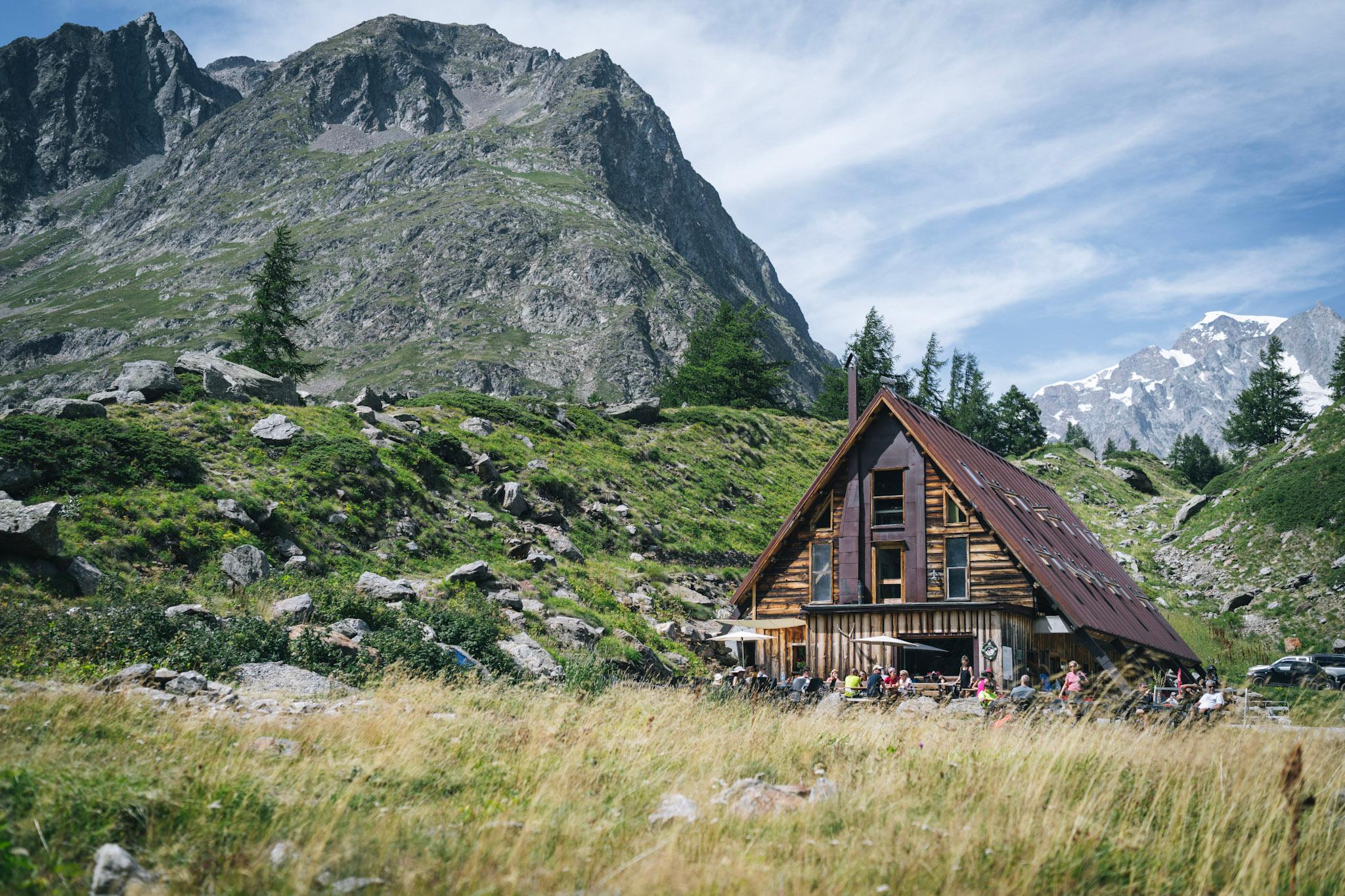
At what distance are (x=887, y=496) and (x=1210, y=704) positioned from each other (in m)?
11.2

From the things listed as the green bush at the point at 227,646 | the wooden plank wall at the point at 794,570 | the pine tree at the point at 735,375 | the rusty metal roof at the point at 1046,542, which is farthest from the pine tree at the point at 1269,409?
the green bush at the point at 227,646

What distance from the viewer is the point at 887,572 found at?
88.3ft

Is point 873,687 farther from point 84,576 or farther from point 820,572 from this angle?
point 84,576

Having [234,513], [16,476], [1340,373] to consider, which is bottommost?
[234,513]

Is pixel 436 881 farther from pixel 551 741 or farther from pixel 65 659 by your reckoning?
pixel 65 659

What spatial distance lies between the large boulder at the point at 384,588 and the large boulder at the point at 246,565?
232 centimetres

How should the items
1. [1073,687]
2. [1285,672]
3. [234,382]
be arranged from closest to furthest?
[1073,687], [1285,672], [234,382]

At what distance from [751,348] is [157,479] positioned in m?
56.3

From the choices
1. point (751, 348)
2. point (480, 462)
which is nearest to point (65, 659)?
point (480, 462)

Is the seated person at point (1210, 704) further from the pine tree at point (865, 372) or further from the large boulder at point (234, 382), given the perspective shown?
the pine tree at point (865, 372)

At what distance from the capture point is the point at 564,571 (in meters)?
30.0

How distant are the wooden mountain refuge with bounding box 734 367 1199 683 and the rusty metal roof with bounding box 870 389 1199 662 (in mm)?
83

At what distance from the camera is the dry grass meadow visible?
20.9 ft

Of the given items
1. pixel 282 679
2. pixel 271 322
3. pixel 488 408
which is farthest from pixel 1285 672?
pixel 271 322
